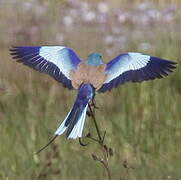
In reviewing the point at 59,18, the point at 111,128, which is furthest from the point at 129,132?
the point at 59,18

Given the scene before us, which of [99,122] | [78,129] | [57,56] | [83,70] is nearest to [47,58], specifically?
[57,56]

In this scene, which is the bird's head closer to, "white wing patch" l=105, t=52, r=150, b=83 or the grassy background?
"white wing patch" l=105, t=52, r=150, b=83

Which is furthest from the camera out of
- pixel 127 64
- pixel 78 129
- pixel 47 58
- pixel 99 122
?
pixel 99 122

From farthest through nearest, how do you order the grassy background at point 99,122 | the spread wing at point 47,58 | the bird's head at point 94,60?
the grassy background at point 99,122, the spread wing at point 47,58, the bird's head at point 94,60

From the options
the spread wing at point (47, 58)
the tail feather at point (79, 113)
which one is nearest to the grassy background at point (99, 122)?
the spread wing at point (47, 58)

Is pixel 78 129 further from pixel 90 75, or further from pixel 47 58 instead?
pixel 47 58

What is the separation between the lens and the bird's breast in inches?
85.6

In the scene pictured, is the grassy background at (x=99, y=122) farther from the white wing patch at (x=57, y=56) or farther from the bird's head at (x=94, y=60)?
the bird's head at (x=94, y=60)

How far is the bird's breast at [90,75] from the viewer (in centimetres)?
217

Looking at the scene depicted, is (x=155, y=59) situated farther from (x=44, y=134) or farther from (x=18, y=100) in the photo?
(x=18, y=100)

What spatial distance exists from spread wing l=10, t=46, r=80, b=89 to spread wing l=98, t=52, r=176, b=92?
5.2 inches

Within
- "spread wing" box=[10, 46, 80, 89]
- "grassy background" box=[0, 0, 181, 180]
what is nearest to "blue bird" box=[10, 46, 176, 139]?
"spread wing" box=[10, 46, 80, 89]

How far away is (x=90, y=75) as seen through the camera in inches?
85.7

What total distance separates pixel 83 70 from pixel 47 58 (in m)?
0.24
